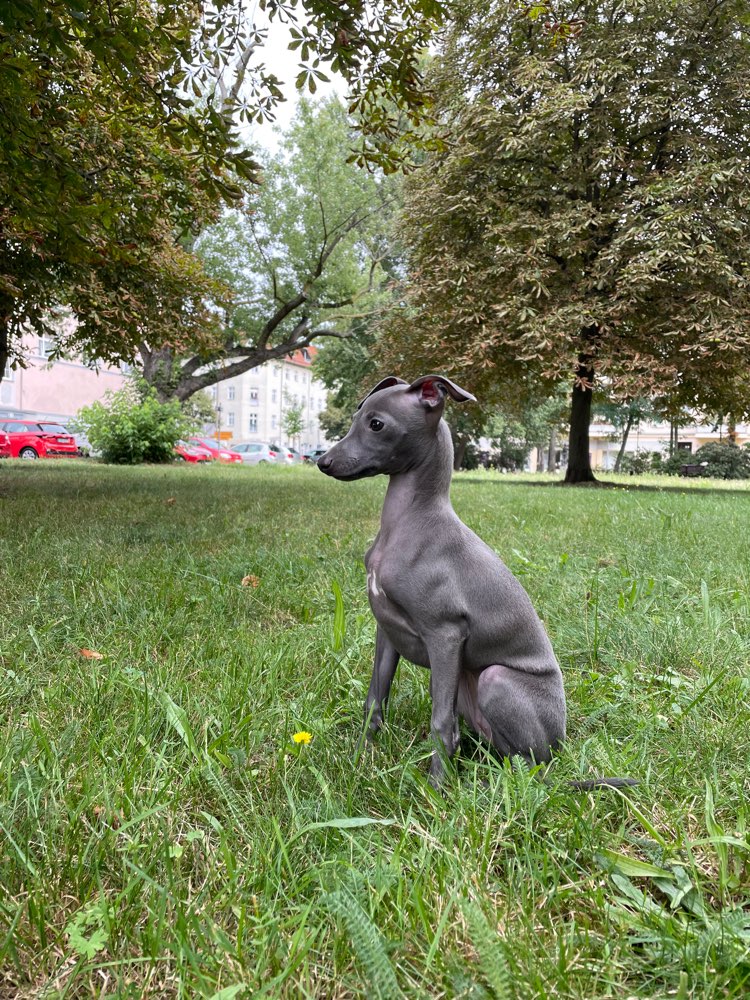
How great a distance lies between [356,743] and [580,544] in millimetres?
3947

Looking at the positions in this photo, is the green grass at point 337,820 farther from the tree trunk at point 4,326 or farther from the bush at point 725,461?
the bush at point 725,461

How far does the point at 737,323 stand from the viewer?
12.6m

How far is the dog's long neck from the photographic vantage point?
5.81ft

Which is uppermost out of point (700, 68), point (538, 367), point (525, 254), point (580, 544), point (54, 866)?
point (700, 68)

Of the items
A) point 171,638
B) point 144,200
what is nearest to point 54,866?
point 171,638

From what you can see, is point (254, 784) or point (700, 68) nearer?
point (254, 784)

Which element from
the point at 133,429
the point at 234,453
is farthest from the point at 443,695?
the point at 234,453

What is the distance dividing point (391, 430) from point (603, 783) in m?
1.10

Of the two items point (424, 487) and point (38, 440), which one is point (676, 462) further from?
point (424, 487)

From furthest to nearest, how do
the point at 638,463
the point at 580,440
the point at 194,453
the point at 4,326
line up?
the point at 638,463 → the point at 194,453 → the point at 580,440 → the point at 4,326

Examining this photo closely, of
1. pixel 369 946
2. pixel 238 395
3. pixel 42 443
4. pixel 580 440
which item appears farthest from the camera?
pixel 238 395

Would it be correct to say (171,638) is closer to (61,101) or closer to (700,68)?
(61,101)

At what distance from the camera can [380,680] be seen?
1937mm

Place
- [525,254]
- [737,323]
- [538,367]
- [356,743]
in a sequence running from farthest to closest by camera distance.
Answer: [538,367]
[525,254]
[737,323]
[356,743]
